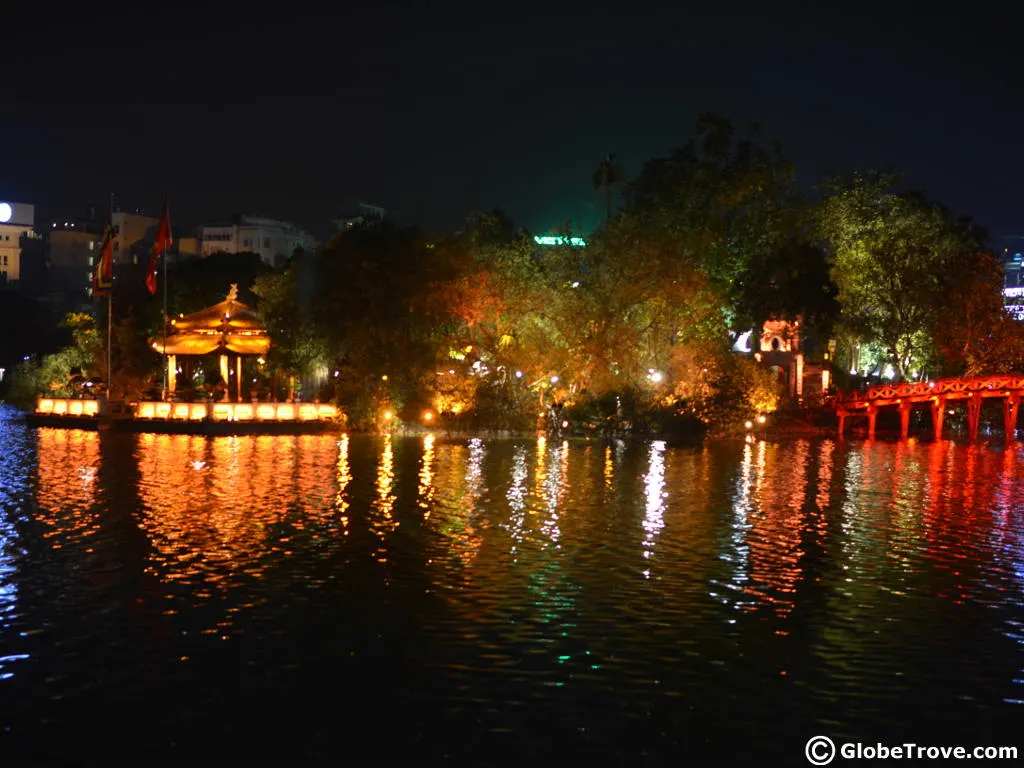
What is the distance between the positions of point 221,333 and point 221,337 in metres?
0.30

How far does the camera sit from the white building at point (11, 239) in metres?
164

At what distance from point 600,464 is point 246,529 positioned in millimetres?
18542

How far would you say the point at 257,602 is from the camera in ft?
58.0

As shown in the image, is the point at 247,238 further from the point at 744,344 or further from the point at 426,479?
the point at 426,479

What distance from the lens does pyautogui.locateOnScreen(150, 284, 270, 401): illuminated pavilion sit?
57.6 meters

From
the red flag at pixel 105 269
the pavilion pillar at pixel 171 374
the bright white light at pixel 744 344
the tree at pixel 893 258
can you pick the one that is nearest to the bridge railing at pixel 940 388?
the tree at pixel 893 258

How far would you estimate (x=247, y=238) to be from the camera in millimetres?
164500

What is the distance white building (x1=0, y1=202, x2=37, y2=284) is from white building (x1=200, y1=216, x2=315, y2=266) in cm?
2529

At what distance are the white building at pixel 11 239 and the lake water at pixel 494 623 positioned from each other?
14434cm

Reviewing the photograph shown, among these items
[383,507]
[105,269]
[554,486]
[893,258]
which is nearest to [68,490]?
[383,507]

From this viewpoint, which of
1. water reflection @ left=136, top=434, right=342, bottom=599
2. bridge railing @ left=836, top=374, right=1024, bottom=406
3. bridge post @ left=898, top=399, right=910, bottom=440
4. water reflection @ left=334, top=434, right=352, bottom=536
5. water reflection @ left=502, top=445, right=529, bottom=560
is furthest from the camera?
bridge post @ left=898, top=399, right=910, bottom=440

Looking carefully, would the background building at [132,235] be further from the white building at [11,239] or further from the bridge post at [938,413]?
the bridge post at [938,413]
